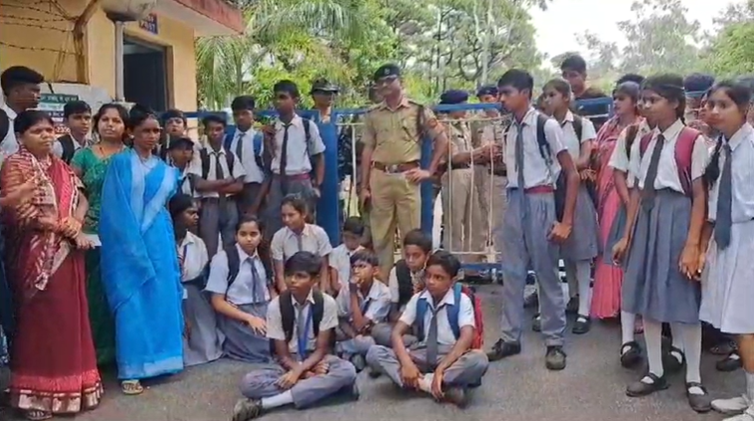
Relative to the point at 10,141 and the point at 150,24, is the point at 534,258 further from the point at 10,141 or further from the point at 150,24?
the point at 150,24

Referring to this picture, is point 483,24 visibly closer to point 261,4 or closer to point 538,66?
point 538,66

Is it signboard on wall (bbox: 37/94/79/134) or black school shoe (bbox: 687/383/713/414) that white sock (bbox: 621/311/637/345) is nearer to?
black school shoe (bbox: 687/383/713/414)

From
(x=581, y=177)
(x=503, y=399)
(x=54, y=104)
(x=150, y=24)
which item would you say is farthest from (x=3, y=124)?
(x=150, y=24)

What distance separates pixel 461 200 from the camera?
6.43 metres

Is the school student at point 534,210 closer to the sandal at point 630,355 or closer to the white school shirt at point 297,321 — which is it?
the sandal at point 630,355

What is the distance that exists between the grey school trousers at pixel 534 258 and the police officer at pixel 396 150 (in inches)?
34.1

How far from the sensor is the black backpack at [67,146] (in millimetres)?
4895

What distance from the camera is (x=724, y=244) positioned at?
3742 mm

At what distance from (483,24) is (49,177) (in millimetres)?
21542

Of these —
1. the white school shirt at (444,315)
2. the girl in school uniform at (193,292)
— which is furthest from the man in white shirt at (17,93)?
A: the white school shirt at (444,315)

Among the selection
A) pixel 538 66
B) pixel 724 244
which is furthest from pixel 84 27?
pixel 538 66

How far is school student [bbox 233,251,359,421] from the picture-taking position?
4.23 metres

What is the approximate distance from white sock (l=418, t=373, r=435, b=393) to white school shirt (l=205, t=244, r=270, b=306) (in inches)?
56.4

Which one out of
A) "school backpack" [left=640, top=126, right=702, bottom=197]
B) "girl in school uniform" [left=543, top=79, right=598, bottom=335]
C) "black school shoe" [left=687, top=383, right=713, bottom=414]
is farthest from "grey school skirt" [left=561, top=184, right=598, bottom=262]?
"black school shoe" [left=687, top=383, right=713, bottom=414]
